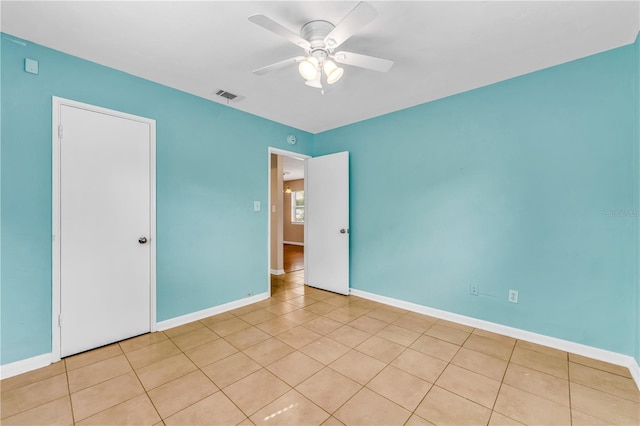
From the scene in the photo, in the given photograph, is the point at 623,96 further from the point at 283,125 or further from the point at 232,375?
the point at 232,375

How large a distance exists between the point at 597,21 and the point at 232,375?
3615 mm

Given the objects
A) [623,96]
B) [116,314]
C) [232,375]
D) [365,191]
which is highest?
[623,96]

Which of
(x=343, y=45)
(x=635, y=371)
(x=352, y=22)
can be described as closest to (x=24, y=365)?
(x=352, y=22)

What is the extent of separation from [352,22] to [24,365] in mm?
3333

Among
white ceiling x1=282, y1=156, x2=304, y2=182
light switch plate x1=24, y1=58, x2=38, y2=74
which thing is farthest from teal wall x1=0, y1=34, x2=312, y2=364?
white ceiling x1=282, y1=156, x2=304, y2=182

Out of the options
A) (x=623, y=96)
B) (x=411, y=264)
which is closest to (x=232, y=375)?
(x=411, y=264)

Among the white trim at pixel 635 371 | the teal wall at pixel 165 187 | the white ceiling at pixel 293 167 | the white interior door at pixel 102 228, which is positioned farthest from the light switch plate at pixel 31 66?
the white trim at pixel 635 371

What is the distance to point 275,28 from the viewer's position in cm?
157

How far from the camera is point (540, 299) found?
8.20 ft

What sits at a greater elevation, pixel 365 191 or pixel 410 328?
pixel 365 191

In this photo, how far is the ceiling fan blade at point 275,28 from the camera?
1463 mm

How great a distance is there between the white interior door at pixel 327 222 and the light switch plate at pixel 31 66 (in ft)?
10.0

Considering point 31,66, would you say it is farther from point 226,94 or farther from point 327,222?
point 327,222

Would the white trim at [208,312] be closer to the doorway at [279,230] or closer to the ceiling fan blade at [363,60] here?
the doorway at [279,230]
